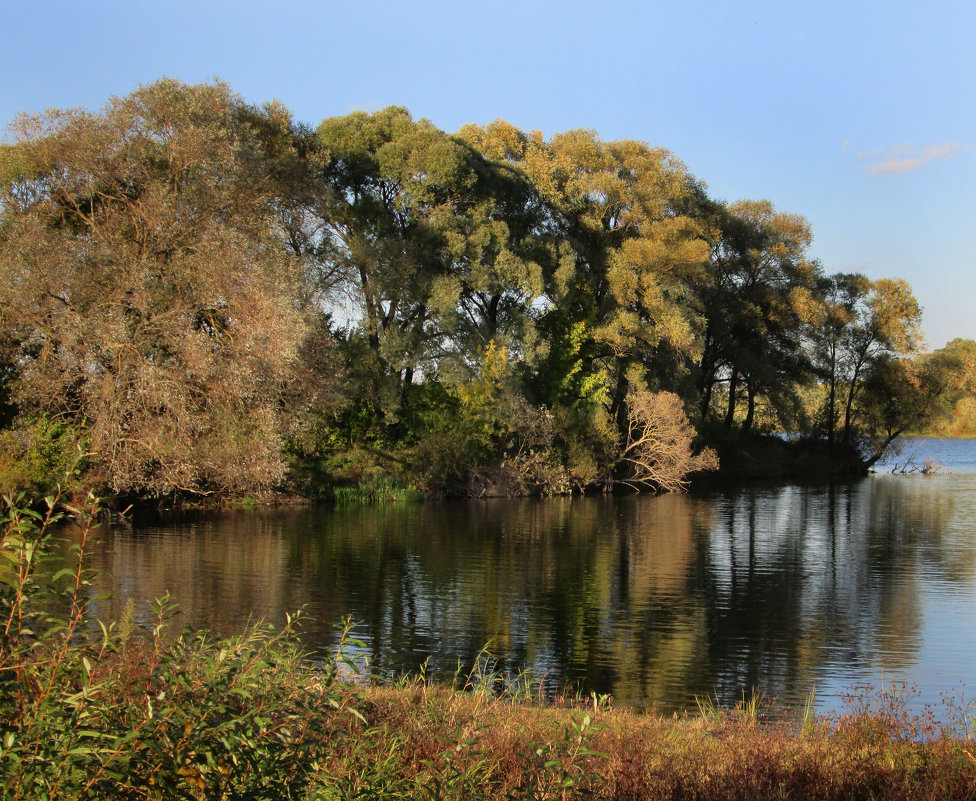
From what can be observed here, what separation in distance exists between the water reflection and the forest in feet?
10.4

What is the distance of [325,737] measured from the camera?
5977 millimetres

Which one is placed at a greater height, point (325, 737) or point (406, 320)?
point (406, 320)

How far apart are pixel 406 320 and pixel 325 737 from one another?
31194 millimetres

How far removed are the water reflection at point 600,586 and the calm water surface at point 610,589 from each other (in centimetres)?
7

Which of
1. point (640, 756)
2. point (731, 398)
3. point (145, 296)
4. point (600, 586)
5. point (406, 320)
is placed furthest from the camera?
point (731, 398)

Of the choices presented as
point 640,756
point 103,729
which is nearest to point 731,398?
point 640,756

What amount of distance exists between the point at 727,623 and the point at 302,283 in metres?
17.3

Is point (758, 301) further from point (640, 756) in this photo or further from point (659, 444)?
point (640, 756)

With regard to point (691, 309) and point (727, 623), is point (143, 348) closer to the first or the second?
point (727, 623)

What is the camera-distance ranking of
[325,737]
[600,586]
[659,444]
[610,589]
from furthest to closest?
[659,444]
[600,586]
[610,589]
[325,737]

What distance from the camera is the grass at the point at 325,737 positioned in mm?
3877

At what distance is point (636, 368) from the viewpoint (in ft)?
133

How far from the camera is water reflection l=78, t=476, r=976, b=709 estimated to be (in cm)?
1348

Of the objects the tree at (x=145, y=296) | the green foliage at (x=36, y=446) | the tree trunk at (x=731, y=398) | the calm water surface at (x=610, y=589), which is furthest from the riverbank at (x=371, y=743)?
the tree trunk at (x=731, y=398)
